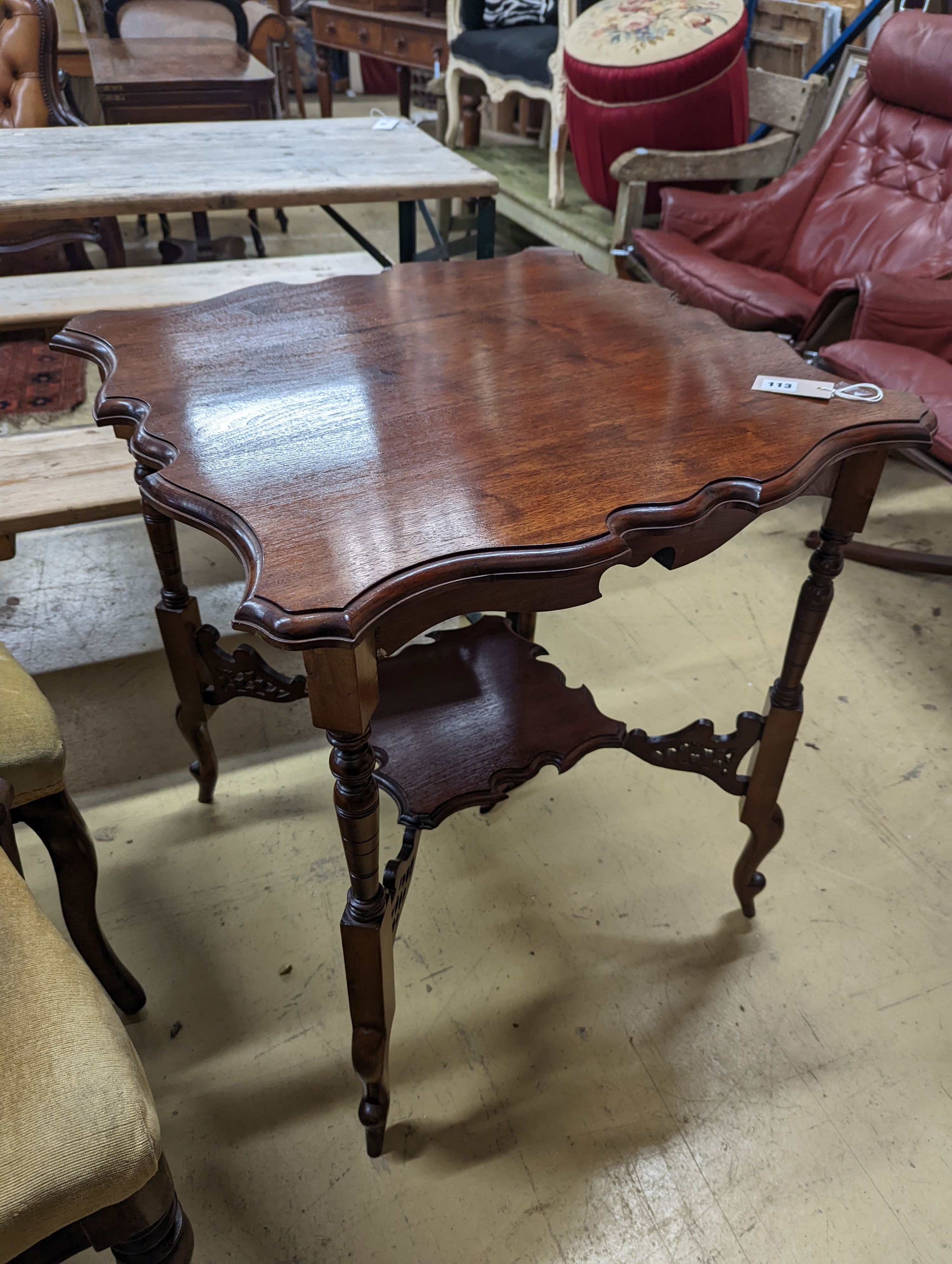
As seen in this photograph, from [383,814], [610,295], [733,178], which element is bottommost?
[383,814]

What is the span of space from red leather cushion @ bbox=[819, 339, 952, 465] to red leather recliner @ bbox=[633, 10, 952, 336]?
21cm

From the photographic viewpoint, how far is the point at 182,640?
54.3 inches

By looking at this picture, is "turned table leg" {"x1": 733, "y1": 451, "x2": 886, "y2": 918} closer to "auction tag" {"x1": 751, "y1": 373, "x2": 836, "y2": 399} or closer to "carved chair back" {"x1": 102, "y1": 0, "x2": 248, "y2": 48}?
"auction tag" {"x1": 751, "y1": 373, "x2": 836, "y2": 399}

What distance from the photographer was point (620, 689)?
184 centimetres

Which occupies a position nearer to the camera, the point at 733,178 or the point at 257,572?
the point at 257,572

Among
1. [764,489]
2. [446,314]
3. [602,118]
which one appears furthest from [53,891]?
[602,118]

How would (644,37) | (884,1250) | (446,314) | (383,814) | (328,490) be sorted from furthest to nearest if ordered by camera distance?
(644,37), (383,814), (446,314), (884,1250), (328,490)

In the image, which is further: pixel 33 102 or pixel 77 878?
pixel 33 102

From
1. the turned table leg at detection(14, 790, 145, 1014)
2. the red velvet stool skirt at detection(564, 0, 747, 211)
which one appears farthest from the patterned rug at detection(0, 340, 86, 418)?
Result: the red velvet stool skirt at detection(564, 0, 747, 211)

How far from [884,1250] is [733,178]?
287 centimetres

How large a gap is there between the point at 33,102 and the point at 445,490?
9.84 feet

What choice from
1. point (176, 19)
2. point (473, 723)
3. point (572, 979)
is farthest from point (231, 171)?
point (176, 19)

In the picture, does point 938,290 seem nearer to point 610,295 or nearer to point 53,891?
point 610,295

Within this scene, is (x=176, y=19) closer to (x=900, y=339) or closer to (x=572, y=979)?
(x=900, y=339)
